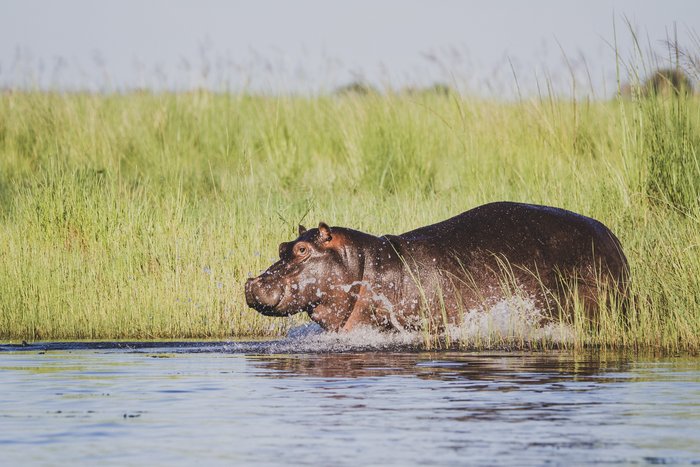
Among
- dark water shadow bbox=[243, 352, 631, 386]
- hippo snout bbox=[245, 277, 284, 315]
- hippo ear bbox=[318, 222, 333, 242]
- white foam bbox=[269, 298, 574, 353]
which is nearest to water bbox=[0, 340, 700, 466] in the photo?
dark water shadow bbox=[243, 352, 631, 386]

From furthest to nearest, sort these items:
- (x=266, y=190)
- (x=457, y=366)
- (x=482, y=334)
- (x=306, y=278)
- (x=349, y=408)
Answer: (x=266, y=190), (x=482, y=334), (x=306, y=278), (x=457, y=366), (x=349, y=408)

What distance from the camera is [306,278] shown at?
7.54m

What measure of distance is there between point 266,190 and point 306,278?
6116 millimetres

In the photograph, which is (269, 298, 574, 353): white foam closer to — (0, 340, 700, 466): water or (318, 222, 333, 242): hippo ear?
(0, 340, 700, 466): water

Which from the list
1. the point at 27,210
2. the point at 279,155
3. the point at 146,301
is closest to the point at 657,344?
the point at 146,301

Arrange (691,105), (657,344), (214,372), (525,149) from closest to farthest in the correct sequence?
1. (214,372)
2. (657,344)
3. (691,105)
4. (525,149)

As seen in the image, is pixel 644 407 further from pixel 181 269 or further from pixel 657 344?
pixel 181 269

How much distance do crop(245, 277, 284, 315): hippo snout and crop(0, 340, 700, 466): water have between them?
11.6 inches

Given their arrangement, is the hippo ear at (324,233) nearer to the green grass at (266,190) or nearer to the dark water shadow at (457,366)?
the dark water shadow at (457,366)

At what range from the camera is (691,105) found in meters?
11.6

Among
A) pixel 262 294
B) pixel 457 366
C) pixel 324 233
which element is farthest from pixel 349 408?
pixel 324 233

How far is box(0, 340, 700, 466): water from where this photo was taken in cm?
443

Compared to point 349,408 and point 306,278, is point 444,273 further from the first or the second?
point 349,408

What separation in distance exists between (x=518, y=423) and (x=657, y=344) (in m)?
2.72
